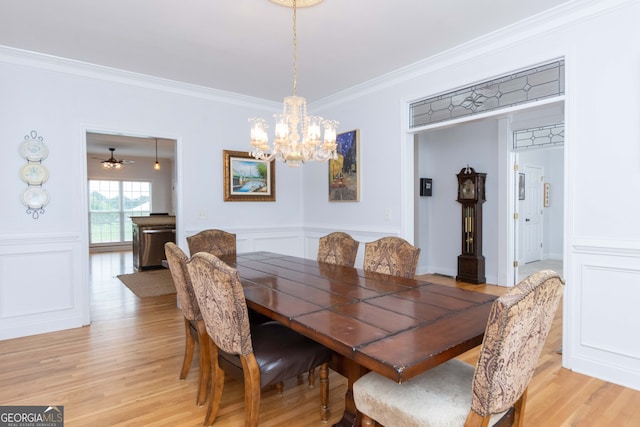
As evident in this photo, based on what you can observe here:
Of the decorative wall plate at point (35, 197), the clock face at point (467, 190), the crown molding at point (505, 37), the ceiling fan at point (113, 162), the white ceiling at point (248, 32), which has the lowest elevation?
the decorative wall plate at point (35, 197)

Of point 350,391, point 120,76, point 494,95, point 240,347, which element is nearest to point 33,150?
point 120,76

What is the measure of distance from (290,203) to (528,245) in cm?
499

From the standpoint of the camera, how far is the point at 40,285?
345 centimetres

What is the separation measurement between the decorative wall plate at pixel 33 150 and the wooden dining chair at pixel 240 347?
2.65m

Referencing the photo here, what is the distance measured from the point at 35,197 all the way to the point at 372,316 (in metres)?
3.49

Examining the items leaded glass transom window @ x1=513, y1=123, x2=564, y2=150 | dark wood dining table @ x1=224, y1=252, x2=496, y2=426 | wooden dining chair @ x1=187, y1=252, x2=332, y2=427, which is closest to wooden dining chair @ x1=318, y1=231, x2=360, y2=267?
dark wood dining table @ x1=224, y1=252, x2=496, y2=426

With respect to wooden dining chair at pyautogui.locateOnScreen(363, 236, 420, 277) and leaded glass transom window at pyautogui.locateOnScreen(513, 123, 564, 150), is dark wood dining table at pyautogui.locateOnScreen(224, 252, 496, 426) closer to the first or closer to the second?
wooden dining chair at pyautogui.locateOnScreen(363, 236, 420, 277)

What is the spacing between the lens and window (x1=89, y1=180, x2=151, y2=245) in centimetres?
934

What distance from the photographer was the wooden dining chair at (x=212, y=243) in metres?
3.49

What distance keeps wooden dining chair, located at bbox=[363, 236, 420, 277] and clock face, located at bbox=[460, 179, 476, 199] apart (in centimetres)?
324

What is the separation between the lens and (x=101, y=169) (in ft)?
30.8

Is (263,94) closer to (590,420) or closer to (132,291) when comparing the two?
(132,291)

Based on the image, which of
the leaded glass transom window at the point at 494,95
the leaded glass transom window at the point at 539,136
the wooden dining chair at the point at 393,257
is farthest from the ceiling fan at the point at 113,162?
the leaded glass transom window at the point at 539,136

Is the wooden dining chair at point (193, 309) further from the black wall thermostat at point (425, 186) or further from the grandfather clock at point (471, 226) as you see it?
the black wall thermostat at point (425, 186)
